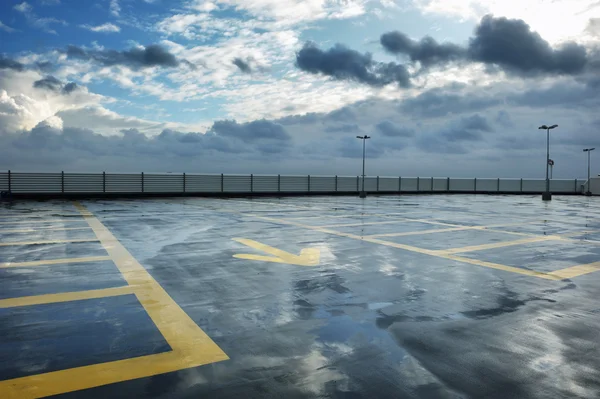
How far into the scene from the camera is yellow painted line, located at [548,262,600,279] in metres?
8.18

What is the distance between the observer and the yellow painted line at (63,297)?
19.6 ft

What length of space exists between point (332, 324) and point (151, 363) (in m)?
2.16

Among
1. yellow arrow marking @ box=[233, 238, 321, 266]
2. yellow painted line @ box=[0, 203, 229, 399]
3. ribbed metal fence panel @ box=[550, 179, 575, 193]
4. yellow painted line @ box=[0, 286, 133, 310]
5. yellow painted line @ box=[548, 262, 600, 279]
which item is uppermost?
ribbed metal fence panel @ box=[550, 179, 575, 193]

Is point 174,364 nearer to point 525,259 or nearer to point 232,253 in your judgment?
point 232,253

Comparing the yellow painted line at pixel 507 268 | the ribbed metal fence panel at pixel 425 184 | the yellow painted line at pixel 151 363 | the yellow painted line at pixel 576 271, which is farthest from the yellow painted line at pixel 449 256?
the ribbed metal fence panel at pixel 425 184

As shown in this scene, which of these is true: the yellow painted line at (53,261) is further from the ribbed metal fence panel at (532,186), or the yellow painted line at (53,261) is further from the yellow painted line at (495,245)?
the ribbed metal fence panel at (532,186)

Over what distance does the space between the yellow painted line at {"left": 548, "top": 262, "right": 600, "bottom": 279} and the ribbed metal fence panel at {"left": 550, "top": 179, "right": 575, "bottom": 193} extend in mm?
63279

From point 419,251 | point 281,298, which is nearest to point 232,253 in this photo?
point 281,298

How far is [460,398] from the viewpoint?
350cm

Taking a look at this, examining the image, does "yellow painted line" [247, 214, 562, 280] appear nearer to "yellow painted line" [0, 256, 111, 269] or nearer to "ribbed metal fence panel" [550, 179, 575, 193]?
"yellow painted line" [0, 256, 111, 269]

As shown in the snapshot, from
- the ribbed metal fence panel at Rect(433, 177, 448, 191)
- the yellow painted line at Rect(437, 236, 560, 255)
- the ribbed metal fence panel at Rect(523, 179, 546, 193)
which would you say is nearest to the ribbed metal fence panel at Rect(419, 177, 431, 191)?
the ribbed metal fence panel at Rect(433, 177, 448, 191)

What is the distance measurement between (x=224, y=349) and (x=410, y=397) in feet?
6.35

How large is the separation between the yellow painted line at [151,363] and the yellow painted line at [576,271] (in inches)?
271

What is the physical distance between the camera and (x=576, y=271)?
856 cm
